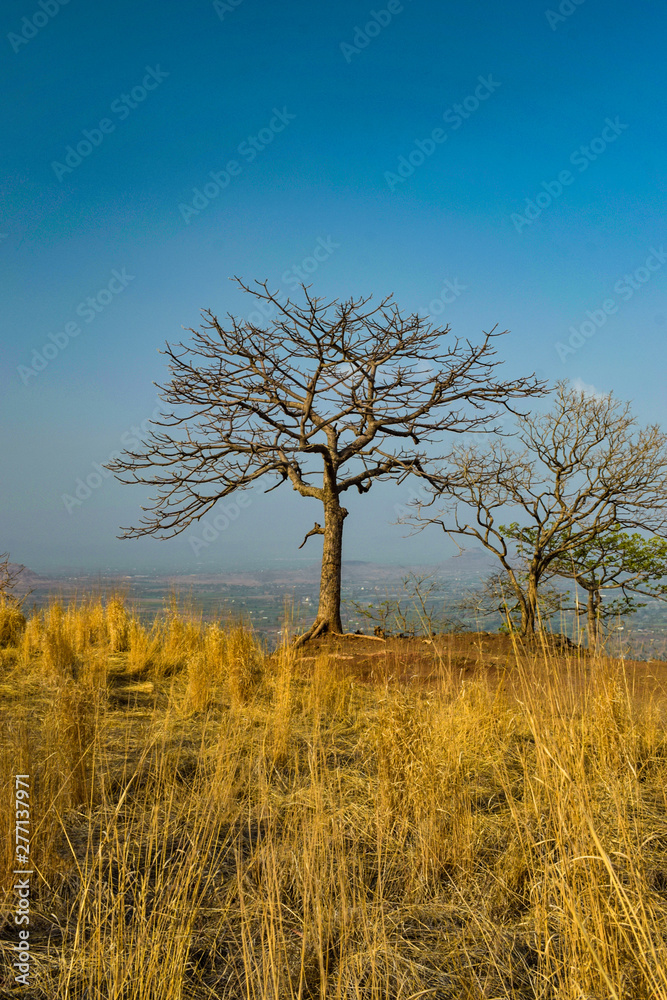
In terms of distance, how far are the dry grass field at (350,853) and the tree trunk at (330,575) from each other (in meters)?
4.07

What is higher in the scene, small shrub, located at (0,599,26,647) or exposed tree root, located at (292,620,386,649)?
small shrub, located at (0,599,26,647)

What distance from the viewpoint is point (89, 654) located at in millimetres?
8164

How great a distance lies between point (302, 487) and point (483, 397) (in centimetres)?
347

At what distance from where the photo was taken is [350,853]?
10.5 ft

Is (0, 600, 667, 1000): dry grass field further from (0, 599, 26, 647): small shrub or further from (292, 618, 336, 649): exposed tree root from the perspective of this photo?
(292, 618, 336, 649): exposed tree root

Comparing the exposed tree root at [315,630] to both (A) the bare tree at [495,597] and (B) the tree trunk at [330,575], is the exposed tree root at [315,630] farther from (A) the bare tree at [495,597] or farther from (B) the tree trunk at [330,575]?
(A) the bare tree at [495,597]

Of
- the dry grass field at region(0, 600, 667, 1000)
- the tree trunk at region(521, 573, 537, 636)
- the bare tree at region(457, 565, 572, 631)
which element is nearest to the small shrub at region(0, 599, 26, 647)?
the dry grass field at region(0, 600, 667, 1000)

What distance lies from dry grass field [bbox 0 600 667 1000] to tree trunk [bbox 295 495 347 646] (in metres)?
4.07

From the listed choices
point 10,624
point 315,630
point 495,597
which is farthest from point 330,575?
point 495,597

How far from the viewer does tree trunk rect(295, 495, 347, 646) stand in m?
10.3

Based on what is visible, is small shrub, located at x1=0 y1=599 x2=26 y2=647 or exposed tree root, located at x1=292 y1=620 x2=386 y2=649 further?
exposed tree root, located at x1=292 y1=620 x2=386 y2=649

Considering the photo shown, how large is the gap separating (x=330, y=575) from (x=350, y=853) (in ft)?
23.3

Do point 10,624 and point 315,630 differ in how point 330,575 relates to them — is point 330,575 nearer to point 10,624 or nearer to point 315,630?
point 315,630

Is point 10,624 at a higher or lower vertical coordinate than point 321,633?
higher
